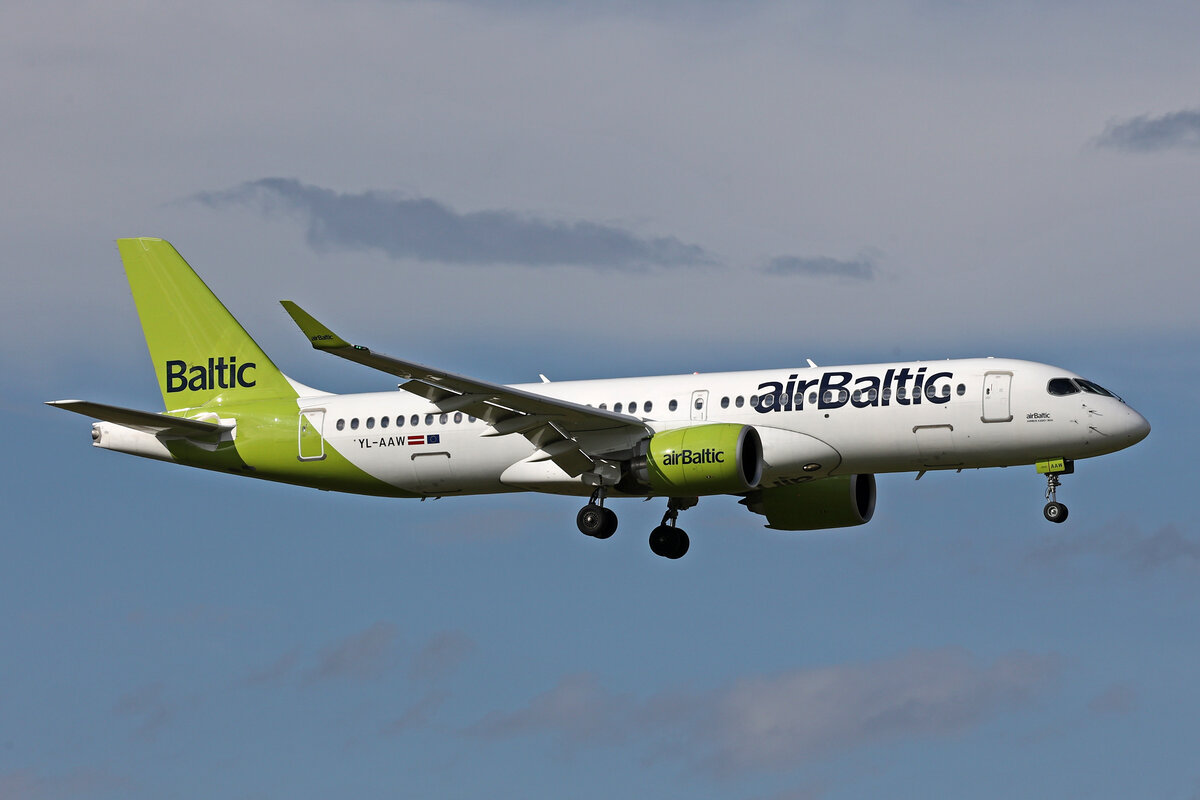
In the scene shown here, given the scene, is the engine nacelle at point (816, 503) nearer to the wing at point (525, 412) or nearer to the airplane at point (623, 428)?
the airplane at point (623, 428)

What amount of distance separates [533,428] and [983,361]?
12793 millimetres

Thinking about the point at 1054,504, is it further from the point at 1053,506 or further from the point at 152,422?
the point at 152,422

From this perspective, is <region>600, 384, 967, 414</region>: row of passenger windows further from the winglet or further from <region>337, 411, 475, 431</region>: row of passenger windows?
the winglet

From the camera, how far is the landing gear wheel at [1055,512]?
167 ft

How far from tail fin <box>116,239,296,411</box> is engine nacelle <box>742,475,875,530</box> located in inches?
625

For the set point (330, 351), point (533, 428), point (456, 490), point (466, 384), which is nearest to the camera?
point (330, 351)

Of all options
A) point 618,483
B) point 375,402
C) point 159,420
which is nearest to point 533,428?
point 618,483

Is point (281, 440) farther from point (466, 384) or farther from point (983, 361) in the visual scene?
point (983, 361)

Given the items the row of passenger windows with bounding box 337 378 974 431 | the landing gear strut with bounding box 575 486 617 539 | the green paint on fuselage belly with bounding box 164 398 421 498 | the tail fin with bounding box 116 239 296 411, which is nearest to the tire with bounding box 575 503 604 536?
the landing gear strut with bounding box 575 486 617 539

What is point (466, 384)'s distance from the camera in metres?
49.0

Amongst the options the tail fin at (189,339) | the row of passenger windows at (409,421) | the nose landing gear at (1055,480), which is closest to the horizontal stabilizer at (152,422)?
the tail fin at (189,339)

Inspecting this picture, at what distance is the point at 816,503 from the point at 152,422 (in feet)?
67.9

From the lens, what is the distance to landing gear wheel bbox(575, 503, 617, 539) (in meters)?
53.8

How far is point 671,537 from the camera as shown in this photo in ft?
190
